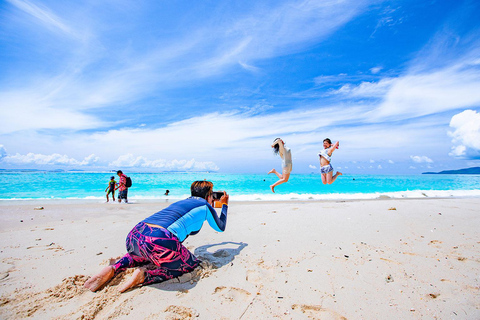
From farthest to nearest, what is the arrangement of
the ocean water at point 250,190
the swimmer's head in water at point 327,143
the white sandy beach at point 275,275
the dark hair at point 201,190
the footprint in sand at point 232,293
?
the ocean water at point 250,190, the swimmer's head in water at point 327,143, the dark hair at point 201,190, the footprint in sand at point 232,293, the white sandy beach at point 275,275

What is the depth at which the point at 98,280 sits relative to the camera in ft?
10.0

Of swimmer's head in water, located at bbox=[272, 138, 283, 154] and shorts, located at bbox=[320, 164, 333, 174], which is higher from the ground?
swimmer's head in water, located at bbox=[272, 138, 283, 154]

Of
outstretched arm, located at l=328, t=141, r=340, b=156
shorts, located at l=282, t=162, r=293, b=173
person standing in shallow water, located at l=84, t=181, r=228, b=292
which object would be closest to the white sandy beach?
person standing in shallow water, located at l=84, t=181, r=228, b=292

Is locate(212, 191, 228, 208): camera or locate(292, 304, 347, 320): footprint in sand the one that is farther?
locate(212, 191, 228, 208): camera

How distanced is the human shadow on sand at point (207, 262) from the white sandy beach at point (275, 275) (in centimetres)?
2

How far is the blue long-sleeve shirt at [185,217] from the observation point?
129 inches

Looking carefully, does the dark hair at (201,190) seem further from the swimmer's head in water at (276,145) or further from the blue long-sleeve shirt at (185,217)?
the swimmer's head in water at (276,145)

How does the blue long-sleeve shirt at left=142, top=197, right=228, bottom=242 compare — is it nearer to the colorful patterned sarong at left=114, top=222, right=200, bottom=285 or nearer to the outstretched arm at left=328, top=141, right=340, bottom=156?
the colorful patterned sarong at left=114, top=222, right=200, bottom=285

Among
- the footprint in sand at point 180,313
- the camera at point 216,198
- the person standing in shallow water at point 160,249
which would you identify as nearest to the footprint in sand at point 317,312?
the footprint in sand at point 180,313

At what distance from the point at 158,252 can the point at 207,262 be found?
1030 millimetres

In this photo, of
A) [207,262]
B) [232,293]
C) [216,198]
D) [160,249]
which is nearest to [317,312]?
[232,293]

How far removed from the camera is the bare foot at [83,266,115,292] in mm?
3030

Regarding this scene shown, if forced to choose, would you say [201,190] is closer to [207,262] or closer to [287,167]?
[207,262]

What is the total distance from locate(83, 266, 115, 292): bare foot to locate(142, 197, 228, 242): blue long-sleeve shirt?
809mm
